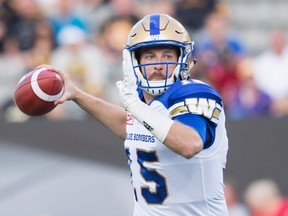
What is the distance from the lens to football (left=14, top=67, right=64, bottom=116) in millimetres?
4441

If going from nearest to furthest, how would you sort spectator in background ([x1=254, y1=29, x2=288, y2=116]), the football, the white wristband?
the white wristband → the football → spectator in background ([x1=254, y1=29, x2=288, y2=116])

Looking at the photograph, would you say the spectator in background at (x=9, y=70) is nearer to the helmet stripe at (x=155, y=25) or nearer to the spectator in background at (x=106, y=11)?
the spectator in background at (x=106, y=11)

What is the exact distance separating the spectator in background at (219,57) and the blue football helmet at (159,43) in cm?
417

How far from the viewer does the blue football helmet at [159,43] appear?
13.6ft

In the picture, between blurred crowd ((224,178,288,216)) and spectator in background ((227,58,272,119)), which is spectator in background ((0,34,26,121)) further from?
blurred crowd ((224,178,288,216))

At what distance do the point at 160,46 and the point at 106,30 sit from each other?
5356mm

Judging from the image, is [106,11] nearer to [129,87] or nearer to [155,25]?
[155,25]

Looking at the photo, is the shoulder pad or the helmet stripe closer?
the shoulder pad

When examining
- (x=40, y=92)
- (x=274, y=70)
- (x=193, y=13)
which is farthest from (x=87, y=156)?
(x=193, y=13)

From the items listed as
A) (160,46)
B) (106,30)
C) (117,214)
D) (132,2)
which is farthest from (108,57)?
(160,46)

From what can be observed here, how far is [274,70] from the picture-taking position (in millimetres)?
9023

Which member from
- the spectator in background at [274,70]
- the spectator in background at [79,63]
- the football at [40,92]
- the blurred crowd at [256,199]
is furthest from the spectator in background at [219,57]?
the football at [40,92]

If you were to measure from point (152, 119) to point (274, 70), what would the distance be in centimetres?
532

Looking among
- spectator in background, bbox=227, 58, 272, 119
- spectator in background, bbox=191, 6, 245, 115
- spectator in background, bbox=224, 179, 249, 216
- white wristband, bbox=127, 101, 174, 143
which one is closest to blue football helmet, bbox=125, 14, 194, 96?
white wristband, bbox=127, 101, 174, 143
